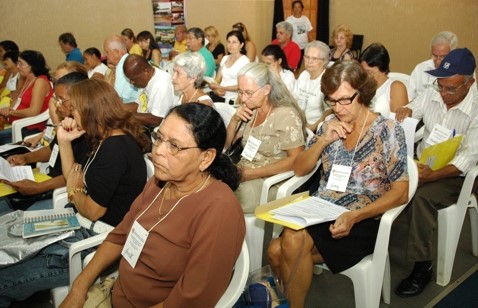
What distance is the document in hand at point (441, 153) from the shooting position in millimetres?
2408

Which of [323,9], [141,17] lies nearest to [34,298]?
[141,17]

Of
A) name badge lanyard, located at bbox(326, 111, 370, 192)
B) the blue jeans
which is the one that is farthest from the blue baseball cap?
the blue jeans

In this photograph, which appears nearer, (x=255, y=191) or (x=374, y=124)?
(x=374, y=124)

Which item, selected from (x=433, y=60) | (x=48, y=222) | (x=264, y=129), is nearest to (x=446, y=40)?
(x=433, y=60)

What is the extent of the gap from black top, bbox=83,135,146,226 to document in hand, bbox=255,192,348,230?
62 cm

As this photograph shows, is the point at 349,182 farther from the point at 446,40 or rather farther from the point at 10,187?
the point at 446,40

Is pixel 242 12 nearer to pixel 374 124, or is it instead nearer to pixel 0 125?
pixel 0 125

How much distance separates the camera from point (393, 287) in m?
Answer: 2.56

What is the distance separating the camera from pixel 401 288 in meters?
2.51

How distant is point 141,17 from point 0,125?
4163mm

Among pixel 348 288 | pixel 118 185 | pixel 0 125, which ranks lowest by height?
pixel 348 288

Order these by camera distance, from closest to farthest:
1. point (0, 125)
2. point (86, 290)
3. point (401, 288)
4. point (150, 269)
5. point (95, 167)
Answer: point (150, 269), point (86, 290), point (95, 167), point (401, 288), point (0, 125)

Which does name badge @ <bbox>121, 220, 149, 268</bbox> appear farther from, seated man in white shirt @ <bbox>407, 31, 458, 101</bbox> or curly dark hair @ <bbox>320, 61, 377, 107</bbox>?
seated man in white shirt @ <bbox>407, 31, 458, 101</bbox>

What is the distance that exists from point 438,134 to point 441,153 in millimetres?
342
